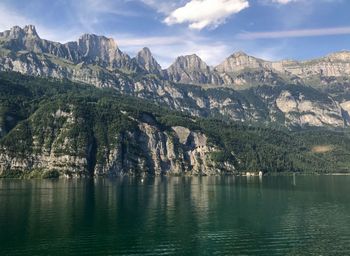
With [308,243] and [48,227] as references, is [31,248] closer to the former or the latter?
[48,227]

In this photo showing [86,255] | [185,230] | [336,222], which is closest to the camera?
[86,255]

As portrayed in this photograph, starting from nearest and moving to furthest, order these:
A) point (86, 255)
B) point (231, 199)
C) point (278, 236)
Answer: point (86, 255)
point (278, 236)
point (231, 199)

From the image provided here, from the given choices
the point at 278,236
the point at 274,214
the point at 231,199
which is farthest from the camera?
the point at 231,199

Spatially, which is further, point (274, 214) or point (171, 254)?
point (274, 214)

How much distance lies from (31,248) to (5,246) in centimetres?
635

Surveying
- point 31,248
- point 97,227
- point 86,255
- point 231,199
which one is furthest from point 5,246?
point 231,199

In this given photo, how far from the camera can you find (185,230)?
4493 inches

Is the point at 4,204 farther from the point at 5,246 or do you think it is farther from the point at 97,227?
the point at 5,246

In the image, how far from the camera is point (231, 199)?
7785 inches

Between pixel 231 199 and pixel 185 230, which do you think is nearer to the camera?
pixel 185 230

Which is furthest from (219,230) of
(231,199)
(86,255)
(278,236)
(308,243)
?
(231,199)

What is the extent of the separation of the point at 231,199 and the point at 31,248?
12057cm

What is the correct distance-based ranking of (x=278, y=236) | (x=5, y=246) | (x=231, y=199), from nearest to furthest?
(x=5, y=246)
(x=278, y=236)
(x=231, y=199)

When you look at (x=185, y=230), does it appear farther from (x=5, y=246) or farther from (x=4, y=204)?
(x=4, y=204)
